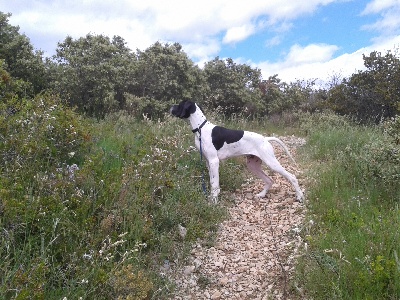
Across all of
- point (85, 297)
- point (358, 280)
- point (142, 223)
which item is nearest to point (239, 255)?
point (142, 223)

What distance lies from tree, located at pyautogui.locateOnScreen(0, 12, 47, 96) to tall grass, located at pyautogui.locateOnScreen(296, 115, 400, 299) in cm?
682

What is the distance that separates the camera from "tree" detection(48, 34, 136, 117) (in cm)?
945

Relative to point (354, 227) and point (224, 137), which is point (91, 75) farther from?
point (354, 227)

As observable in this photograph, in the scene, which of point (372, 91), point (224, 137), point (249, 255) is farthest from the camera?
point (372, 91)

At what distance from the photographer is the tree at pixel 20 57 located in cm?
925

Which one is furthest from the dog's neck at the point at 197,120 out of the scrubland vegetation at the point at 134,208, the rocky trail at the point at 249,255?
the rocky trail at the point at 249,255

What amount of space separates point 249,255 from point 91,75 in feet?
23.1

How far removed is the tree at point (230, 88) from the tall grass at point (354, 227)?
20.5ft

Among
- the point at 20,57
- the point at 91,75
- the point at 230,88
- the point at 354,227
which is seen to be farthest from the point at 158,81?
the point at 354,227

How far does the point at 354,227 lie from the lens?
3676 mm

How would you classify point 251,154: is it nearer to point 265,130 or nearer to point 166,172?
point 166,172

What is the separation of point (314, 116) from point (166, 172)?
344 inches

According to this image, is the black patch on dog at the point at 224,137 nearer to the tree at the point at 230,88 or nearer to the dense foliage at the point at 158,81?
the dense foliage at the point at 158,81

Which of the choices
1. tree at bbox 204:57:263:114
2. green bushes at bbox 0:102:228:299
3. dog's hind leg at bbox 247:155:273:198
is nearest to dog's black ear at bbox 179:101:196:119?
green bushes at bbox 0:102:228:299
